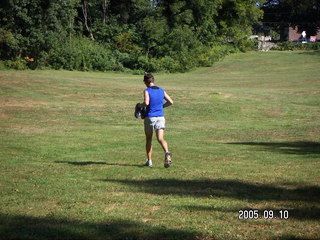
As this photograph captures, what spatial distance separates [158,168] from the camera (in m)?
10.8

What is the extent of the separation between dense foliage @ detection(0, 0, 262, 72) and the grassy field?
18527mm

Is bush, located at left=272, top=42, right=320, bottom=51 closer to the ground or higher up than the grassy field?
higher up

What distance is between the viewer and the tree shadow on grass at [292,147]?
13867mm

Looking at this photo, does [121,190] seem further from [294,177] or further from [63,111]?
[63,111]

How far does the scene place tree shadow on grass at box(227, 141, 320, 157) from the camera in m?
13.9

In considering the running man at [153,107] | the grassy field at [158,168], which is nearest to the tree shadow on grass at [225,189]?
the grassy field at [158,168]

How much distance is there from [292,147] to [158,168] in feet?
19.4

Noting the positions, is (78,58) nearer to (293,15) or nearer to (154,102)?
(154,102)

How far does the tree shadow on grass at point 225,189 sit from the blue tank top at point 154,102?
208cm

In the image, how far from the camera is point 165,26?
5834 cm

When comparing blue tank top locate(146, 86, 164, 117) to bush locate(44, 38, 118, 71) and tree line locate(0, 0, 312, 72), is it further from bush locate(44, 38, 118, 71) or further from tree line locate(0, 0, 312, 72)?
bush locate(44, 38, 118, 71)

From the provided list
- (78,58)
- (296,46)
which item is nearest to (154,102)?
(78,58)

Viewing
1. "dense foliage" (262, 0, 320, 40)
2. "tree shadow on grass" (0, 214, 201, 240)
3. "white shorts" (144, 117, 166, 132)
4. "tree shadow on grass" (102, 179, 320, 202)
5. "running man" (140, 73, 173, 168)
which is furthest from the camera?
"dense foliage" (262, 0, 320, 40)

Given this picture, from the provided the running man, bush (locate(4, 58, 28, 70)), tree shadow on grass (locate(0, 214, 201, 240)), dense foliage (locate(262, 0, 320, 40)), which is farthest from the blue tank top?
dense foliage (locate(262, 0, 320, 40))
